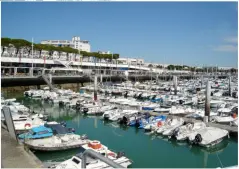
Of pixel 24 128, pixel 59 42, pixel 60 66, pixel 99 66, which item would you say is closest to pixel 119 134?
pixel 24 128

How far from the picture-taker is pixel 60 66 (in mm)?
33250

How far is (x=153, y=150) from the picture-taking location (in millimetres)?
7547

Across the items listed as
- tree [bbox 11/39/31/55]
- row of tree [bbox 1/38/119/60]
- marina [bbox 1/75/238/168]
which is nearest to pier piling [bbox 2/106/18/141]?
marina [bbox 1/75/238/168]

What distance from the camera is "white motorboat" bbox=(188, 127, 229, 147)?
25.0 ft

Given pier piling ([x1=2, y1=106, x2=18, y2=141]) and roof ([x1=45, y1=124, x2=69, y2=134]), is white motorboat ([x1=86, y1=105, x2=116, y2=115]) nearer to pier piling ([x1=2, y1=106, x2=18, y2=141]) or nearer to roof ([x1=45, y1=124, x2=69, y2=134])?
roof ([x1=45, y1=124, x2=69, y2=134])

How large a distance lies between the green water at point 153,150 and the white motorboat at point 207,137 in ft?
0.57

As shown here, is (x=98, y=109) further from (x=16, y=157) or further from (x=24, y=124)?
(x=16, y=157)

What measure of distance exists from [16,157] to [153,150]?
4.15 meters

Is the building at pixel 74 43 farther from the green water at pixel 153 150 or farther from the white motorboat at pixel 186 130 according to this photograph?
the white motorboat at pixel 186 130

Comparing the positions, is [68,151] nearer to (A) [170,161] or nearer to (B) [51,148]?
(B) [51,148]

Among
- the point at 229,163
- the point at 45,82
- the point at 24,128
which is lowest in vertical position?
the point at 229,163

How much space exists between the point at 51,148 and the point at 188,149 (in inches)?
154

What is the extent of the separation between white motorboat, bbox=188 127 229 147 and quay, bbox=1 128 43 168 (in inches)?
191

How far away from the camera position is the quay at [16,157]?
13.6 feet
